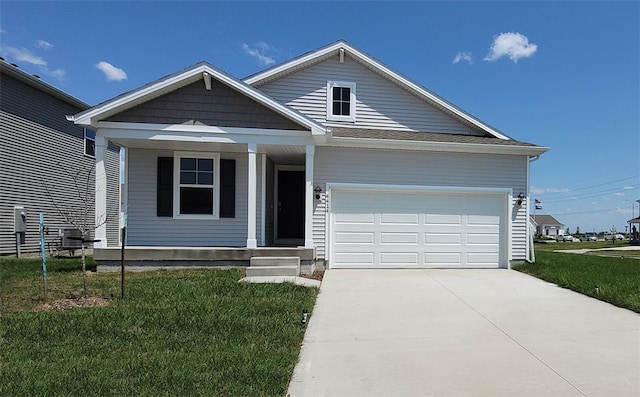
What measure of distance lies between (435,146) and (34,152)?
13.2 metres

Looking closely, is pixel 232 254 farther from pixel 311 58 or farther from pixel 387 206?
pixel 311 58

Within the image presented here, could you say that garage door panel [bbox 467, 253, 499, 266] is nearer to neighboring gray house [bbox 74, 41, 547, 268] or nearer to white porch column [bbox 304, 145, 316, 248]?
neighboring gray house [bbox 74, 41, 547, 268]

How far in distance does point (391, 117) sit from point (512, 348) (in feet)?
27.3

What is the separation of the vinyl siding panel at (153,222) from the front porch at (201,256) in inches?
60.1

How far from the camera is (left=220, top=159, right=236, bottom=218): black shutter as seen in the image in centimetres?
1045

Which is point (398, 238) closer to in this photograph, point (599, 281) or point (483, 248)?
point (483, 248)

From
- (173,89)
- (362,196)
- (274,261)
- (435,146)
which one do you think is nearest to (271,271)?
(274,261)

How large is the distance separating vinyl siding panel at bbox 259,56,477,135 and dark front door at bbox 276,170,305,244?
6.88 ft

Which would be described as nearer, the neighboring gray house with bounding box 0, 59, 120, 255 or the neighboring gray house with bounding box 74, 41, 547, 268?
the neighboring gray house with bounding box 74, 41, 547, 268

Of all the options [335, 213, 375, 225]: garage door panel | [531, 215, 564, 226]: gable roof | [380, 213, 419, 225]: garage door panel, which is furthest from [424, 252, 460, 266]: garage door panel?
[531, 215, 564, 226]: gable roof

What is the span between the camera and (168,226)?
1034cm

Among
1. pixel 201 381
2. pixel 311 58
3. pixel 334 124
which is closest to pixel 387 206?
pixel 334 124

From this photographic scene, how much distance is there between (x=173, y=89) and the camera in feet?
28.8

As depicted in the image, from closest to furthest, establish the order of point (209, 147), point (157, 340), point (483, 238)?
point (157, 340) < point (209, 147) < point (483, 238)
